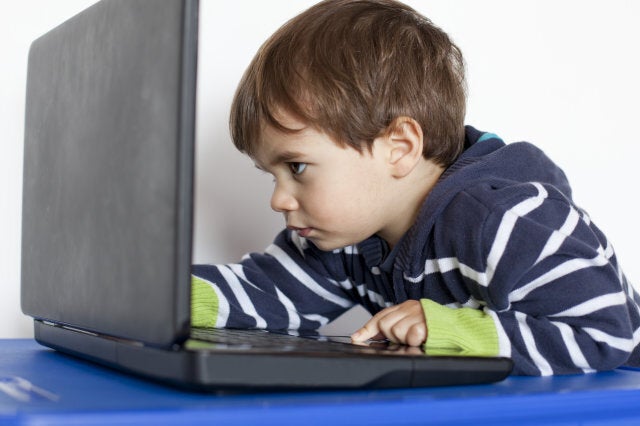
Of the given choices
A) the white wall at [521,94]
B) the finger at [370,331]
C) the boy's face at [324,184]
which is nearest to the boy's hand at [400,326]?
the finger at [370,331]

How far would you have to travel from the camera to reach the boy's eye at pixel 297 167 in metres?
1.02

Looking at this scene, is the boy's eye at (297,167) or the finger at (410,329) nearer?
the finger at (410,329)

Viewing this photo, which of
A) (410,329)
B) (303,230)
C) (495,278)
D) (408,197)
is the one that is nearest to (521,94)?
(408,197)

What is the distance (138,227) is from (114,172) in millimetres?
72

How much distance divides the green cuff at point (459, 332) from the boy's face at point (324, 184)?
→ 10.0 inches

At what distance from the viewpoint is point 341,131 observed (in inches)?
40.2

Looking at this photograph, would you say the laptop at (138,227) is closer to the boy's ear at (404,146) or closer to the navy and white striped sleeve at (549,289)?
the navy and white striped sleeve at (549,289)

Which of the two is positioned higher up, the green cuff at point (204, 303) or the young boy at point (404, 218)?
the young boy at point (404, 218)

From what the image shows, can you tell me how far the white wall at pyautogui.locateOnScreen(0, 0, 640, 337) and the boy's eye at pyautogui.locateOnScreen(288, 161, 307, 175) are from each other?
0.34m

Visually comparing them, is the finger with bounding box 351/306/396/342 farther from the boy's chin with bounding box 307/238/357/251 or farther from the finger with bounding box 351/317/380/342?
the boy's chin with bounding box 307/238/357/251

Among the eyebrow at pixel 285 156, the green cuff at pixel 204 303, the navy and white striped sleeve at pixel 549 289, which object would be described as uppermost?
the eyebrow at pixel 285 156

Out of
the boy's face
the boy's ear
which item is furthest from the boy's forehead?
the boy's ear

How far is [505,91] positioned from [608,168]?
10.1 inches

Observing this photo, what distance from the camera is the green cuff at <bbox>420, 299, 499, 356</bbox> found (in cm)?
78
